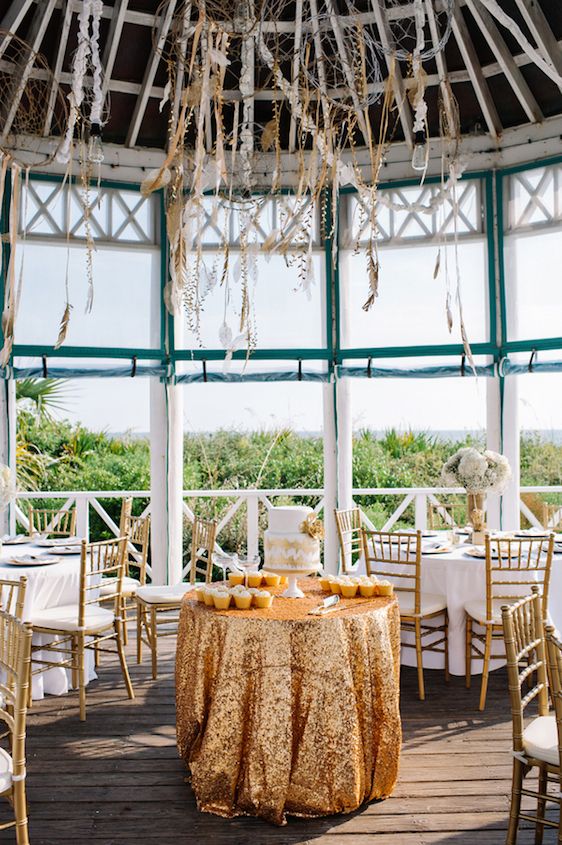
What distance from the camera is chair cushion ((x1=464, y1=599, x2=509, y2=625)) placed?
4535 millimetres

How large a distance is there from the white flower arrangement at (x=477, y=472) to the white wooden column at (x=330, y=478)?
1664 millimetres

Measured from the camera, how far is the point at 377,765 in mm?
3178

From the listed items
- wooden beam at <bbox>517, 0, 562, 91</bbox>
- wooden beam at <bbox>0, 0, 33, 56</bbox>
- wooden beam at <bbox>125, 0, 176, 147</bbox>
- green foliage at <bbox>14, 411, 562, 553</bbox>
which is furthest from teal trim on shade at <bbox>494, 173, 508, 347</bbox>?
green foliage at <bbox>14, 411, 562, 553</bbox>

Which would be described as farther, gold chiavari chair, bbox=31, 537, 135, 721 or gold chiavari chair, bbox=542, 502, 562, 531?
gold chiavari chair, bbox=542, 502, 562, 531

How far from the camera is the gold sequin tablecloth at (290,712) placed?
3010 millimetres

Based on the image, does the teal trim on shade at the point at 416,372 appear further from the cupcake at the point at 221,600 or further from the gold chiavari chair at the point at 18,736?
the gold chiavari chair at the point at 18,736

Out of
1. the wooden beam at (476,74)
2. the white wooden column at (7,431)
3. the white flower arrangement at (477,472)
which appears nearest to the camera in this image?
the white flower arrangement at (477,472)

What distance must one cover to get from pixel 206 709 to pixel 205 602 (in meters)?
0.44

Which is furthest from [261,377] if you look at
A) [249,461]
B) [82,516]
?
[249,461]

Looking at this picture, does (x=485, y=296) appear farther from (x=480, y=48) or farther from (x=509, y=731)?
(x=509, y=731)

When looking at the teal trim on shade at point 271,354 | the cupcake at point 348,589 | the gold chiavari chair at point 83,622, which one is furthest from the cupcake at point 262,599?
the teal trim on shade at point 271,354

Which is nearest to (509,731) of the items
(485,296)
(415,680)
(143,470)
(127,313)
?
(415,680)

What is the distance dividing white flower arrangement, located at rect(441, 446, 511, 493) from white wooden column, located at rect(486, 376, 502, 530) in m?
1.29

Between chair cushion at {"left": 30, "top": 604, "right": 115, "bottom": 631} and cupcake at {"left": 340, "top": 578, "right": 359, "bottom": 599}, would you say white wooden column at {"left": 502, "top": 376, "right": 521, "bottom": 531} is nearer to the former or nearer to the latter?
cupcake at {"left": 340, "top": 578, "right": 359, "bottom": 599}
